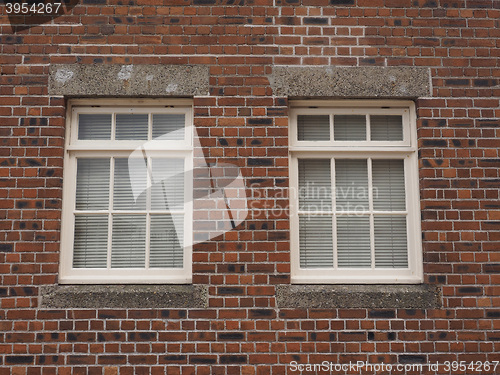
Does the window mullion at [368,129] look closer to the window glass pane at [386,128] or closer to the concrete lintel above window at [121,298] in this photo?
the window glass pane at [386,128]

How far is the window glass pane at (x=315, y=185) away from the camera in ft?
14.3

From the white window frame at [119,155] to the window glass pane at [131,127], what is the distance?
0.05 metres

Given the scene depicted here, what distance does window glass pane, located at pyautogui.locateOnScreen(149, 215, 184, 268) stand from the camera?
14.0 ft

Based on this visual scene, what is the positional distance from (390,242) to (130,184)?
93.2 inches

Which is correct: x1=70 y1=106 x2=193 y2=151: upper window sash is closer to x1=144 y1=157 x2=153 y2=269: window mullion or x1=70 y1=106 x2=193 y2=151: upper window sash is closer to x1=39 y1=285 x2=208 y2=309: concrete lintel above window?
x1=144 y1=157 x2=153 y2=269: window mullion

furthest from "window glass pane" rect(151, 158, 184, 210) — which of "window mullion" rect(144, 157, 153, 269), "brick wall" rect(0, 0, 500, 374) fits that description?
"brick wall" rect(0, 0, 500, 374)

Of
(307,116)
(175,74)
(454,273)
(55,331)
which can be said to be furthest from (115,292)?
(454,273)

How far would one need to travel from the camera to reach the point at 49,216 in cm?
411

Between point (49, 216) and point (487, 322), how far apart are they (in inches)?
149

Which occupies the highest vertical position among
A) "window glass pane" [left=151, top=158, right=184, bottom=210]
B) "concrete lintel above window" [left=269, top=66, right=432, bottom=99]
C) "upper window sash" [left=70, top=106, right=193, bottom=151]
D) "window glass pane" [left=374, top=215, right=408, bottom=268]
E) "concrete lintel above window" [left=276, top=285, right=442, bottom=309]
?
A: "concrete lintel above window" [left=269, top=66, right=432, bottom=99]

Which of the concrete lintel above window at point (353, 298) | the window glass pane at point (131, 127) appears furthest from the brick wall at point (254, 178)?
the window glass pane at point (131, 127)

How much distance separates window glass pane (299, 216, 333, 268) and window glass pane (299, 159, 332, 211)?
12 cm

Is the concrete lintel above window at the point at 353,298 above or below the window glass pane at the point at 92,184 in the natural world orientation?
below

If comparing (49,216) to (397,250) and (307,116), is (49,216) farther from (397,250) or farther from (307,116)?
(397,250)
